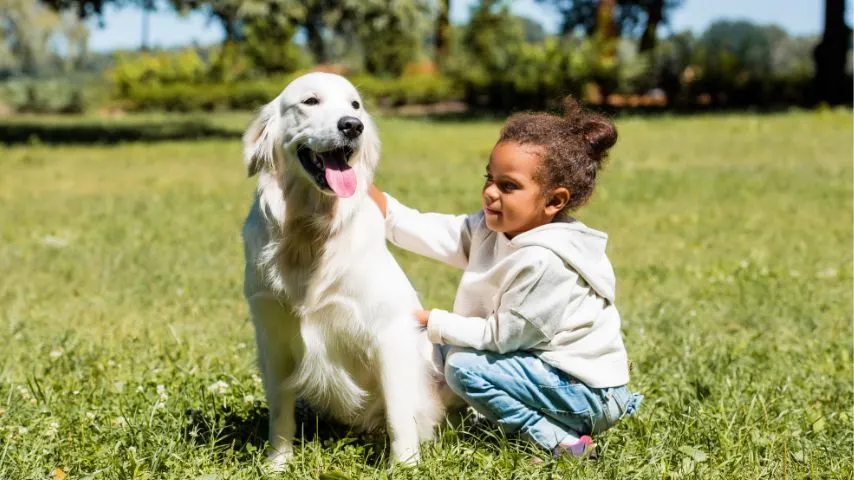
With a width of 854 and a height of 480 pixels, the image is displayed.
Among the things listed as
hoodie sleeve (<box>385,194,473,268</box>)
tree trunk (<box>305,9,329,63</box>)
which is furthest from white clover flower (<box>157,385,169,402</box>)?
tree trunk (<box>305,9,329,63</box>)

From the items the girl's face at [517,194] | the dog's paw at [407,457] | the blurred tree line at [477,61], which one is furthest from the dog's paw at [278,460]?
the blurred tree line at [477,61]

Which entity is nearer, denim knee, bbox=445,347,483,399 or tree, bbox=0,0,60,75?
denim knee, bbox=445,347,483,399

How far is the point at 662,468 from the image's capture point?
301 cm

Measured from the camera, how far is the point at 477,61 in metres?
33.7

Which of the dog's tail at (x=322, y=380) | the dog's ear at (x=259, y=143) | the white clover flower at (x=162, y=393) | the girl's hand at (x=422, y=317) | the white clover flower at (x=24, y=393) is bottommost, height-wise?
the white clover flower at (x=24, y=393)

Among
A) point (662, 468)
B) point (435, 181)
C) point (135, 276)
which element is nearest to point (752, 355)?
point (662, 468)

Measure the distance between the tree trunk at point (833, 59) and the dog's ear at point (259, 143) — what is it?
22605 mm

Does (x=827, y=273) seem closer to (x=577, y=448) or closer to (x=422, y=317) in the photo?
(x=577, y=448)

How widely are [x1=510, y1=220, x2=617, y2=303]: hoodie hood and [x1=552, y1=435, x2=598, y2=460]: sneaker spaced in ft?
1.65

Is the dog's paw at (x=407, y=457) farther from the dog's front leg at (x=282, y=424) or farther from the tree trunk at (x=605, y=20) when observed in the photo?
the tree trunk at (x=605, y=20)

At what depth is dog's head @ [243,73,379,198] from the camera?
2938 mm

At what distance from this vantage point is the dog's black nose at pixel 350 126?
9.52 ft

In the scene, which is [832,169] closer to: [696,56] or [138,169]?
[138,169]

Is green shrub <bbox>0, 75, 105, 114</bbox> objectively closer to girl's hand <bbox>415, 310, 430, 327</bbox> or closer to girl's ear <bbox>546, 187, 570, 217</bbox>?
girl's hand <bbox>415, 310, 430, 327</bbox>
